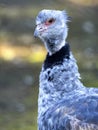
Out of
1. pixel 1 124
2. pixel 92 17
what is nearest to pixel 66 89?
pixel 1 124

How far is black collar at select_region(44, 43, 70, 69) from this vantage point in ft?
14.9

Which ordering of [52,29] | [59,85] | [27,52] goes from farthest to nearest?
[27,52] < [52,29] < [59,85]

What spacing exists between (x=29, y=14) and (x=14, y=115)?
12.2ft

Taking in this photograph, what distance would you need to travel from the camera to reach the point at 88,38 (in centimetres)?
930

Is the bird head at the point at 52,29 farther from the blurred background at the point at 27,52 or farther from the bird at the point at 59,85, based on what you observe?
the blurred background at the point at 27,52

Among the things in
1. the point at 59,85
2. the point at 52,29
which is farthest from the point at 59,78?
the point at 52,29

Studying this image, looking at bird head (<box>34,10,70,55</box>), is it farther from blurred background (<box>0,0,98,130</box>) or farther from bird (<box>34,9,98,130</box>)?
blurred background (<box>0,0,98,130</box>)

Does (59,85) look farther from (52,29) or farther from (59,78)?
(52,29)

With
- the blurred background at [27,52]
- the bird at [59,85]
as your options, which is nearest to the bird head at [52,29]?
the bird at [59,85]

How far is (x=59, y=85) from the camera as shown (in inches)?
178

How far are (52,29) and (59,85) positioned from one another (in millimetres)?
394

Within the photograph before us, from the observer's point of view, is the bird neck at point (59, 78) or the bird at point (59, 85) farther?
the bird neck at point (59, 78)

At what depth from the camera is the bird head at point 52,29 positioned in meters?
4.59

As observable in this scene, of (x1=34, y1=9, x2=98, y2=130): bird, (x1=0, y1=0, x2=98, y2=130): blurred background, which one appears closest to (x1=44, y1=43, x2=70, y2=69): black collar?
(x1=34, y1=9, x2=98, y2=130): bird
